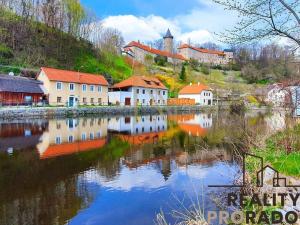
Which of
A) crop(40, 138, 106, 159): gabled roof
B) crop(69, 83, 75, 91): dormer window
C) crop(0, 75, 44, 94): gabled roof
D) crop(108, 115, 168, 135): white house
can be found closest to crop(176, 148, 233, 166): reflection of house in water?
crop(40, 138, 106, 159): gabled roof

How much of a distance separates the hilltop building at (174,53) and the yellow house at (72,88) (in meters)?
44.2

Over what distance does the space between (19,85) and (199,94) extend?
43.2m

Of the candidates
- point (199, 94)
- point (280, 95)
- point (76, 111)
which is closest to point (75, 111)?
point (76, 111)

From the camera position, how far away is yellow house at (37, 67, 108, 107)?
49.9 meters

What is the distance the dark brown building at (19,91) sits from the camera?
140 ft

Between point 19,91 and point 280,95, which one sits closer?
point 280,95

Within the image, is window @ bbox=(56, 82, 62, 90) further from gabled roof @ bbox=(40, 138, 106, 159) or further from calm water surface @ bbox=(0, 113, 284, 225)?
gabled roof @ bbox=(40, 138, 106, 159)

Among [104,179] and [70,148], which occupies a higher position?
[70,148]

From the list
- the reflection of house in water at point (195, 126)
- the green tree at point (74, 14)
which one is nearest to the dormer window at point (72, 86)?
the reflection of house in water at point (195, 126)

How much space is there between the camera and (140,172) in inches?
516

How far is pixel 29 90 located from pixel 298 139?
4071 cm

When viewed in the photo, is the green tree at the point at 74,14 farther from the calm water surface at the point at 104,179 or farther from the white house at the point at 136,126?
the calm water surface at the point at 104,179

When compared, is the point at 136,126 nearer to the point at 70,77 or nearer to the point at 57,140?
the point at 57,140

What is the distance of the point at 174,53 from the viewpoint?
397 ft
